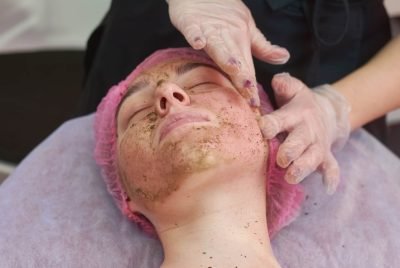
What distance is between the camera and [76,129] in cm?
152

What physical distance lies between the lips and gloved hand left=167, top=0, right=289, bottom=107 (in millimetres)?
106

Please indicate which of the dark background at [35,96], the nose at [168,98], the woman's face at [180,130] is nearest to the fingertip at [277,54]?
the woman's face at [180,130]

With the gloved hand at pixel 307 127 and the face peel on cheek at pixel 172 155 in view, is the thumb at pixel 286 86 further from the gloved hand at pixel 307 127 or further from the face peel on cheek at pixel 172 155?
the face peel on cheek at pixel 172 155

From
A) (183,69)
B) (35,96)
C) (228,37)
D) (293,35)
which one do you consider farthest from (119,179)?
(35,96)

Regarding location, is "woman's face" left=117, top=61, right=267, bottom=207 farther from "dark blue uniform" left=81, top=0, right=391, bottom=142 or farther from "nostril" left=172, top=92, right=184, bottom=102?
"dark blue uniform" left=81, top=0, right=391, bottom=142

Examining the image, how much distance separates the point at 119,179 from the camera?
1267 millimetres

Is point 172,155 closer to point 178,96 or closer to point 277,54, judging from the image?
point 178,96

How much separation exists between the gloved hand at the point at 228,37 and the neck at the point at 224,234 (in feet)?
0.64

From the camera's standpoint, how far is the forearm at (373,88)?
1394mm

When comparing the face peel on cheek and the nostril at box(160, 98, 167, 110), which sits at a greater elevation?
the nostril at box(160, 98, 167, 110)

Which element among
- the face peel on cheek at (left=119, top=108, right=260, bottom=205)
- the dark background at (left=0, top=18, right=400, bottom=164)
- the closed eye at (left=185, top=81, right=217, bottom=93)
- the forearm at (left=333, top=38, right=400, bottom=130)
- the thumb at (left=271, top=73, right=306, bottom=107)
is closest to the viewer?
the face peel on cheek at (left=119, top=108, right=260, bottom=205)

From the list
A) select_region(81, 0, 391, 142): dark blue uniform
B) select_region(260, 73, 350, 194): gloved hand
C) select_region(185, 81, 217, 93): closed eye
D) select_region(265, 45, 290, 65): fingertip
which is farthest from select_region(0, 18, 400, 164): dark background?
select_region(185, 81, 217, 93): closed eye

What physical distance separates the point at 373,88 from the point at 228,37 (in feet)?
1.44

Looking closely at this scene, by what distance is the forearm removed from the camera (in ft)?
4.57
